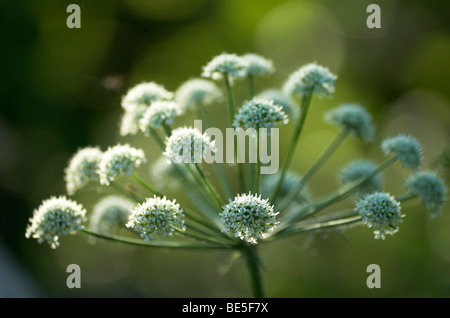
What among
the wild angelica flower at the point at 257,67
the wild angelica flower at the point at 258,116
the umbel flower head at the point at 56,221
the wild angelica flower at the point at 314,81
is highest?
the wild angelica flower at the point at 257,67

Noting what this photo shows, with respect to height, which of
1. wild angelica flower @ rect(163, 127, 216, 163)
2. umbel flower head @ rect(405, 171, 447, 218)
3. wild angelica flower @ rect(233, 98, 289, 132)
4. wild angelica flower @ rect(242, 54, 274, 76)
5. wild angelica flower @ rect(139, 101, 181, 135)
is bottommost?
umbel flower head @ rect(405, 171, 447, 218)

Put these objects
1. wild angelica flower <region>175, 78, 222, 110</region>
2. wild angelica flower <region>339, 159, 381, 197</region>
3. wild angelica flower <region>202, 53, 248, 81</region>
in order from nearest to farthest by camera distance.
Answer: wild angelica flower <region>202, 53, 248, 81</region>
wild angelica flower <region>339, 159, 381, 197</region>
wild angelica flower <region>175, 78, 222, 110</region>

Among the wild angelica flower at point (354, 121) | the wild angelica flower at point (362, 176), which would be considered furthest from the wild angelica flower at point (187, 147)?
the wild angelica flower at point (354, 121)

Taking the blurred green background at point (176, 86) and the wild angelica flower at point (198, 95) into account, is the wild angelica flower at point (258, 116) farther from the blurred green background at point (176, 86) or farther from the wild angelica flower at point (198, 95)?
the blurred green background at point (176, 86)

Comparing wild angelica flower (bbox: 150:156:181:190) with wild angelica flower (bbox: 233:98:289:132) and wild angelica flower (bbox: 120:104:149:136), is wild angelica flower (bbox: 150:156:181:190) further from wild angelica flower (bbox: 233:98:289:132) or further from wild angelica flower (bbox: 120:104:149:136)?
wild angelica flower (bbox: 233:98:289:132)

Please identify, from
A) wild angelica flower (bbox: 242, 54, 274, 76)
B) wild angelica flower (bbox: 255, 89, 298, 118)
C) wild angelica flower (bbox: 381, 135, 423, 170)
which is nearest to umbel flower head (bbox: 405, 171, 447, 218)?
wild angelica flower (bbox: 381, 135, 423, 170)

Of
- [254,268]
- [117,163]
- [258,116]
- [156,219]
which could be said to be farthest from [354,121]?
[156,219]
